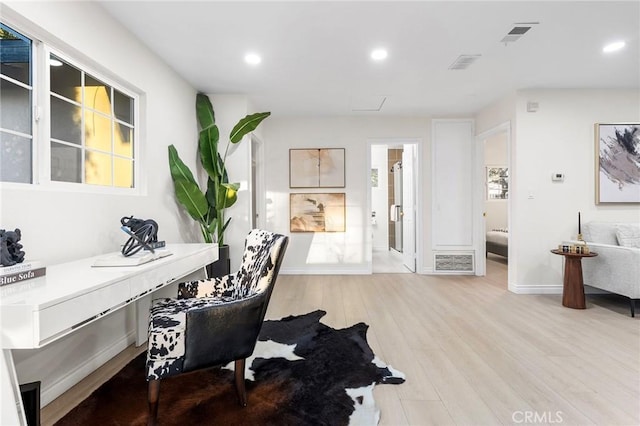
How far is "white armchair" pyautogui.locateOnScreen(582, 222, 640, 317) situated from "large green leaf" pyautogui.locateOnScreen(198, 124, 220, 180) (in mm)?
4383

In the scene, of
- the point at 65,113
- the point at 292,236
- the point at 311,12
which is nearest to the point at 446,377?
the point at 311,12

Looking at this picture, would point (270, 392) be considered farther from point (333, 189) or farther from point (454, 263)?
point (454, 263)

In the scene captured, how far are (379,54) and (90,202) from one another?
2.69m

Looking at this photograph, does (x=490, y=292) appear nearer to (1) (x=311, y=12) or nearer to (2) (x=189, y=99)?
(1) (x=311, y=12)

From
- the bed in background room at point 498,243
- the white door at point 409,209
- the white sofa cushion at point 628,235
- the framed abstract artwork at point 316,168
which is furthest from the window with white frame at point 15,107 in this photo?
the bed in background room at point 498,243

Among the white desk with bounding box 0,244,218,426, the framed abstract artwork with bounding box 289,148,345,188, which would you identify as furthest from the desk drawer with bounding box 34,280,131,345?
the framed abstract artwork with bounding box 289,148,345,188

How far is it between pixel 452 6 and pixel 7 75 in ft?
9.22

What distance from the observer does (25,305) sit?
107cm

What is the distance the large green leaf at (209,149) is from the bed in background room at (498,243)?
5124mm

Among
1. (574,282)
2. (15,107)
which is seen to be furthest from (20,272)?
(574,282)

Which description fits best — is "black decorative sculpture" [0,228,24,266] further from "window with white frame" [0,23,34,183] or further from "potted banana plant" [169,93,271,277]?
"potted banana plant" [169,93,271,277]

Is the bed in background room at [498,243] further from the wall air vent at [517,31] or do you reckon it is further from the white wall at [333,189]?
the wall air vent at [517,31]

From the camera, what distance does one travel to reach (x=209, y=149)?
3615mm

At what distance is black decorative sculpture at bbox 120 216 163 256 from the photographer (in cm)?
194
